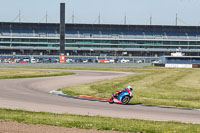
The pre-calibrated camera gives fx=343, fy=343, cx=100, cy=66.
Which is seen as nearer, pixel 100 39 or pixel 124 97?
pixel 124 97

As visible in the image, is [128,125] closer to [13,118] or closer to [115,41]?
[13,118]

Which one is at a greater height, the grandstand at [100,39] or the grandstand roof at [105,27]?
the grandstand roof at [105,27]

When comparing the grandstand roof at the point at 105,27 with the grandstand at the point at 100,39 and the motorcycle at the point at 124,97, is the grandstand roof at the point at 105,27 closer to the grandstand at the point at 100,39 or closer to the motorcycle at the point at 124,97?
the grandstand at the point at 100,39

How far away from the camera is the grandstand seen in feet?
478

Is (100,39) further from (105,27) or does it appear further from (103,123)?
(103,123)

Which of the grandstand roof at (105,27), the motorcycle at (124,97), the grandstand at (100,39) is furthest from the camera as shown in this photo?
the grandstand roof at (105,27)

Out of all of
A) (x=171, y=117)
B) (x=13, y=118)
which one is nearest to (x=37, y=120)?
(x=13, y=118)

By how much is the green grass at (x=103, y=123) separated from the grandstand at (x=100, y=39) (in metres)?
127

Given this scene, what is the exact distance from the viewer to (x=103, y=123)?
14164 mm

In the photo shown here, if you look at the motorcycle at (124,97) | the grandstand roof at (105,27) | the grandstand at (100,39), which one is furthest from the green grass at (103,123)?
the grandstand roof at (105,27)

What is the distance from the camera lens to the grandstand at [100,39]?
14569 centimetres

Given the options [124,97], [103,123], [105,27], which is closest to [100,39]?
[105,27]

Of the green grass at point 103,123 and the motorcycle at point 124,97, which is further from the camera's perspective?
the motorcycle at point 124,97

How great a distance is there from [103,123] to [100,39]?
133 meters
